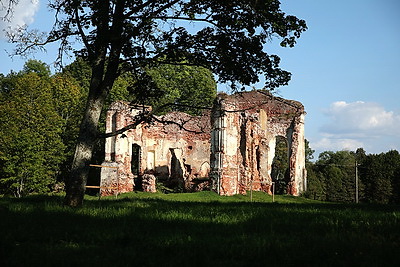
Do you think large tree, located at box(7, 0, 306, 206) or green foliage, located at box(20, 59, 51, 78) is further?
green foliage, located at box(20, 59, 51, 78)

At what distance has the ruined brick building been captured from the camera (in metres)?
26.3

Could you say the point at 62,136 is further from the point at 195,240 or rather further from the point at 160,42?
the point at 195,240

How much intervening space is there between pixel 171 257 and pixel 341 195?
4765 centimetres

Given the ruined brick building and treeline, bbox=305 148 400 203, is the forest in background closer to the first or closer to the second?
treeline, bbox=305 148 400 203

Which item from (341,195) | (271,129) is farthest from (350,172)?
(271,129)

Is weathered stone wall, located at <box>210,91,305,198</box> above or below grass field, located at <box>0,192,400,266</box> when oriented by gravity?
above

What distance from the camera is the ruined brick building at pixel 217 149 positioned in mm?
26266

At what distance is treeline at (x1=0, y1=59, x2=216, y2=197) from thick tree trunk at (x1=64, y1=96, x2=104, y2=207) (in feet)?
54.0

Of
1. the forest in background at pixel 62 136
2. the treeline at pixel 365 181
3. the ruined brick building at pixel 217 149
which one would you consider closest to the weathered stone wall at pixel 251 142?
the ruined brick building at pixel 217 149

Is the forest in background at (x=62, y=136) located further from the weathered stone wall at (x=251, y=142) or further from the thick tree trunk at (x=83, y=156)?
the thick tree trunk at (x=83, y=156)

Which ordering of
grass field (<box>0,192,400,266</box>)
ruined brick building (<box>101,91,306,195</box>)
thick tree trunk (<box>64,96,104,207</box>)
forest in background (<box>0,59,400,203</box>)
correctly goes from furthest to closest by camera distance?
forest in background (<box>0,59,400,203</box>) < ruined brick building (<box>101,91,306,195</box>) < thick tree trunk (<box>64,96,104,207</box>) < grass field (<box>0,192,400,266</box>)

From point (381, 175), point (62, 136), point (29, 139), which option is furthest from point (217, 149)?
point (381, 175)

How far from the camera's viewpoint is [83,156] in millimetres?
8836

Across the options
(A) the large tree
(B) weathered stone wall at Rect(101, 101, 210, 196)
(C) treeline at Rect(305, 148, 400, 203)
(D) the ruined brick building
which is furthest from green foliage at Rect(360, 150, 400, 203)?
(A) the large tree
